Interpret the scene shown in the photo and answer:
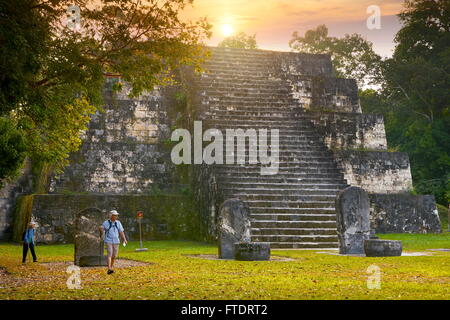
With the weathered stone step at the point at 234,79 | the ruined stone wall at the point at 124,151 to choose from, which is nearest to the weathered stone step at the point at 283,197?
the ruined stone wall at the point at 124,151

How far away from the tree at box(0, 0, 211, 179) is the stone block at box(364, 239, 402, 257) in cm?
579

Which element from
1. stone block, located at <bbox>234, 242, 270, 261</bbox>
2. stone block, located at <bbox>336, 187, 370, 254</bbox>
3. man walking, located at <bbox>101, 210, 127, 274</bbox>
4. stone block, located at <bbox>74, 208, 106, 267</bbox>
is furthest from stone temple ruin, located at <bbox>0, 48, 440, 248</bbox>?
man walking, located at <bbox>101, 210, 127, 274</bbox>

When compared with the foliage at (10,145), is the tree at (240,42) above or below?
above

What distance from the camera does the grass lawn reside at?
8180 millimetres

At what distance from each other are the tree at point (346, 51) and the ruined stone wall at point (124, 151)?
17473 mm

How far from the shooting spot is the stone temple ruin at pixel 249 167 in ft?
60.5

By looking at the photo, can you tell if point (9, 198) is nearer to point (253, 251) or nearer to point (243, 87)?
point (243, 87)

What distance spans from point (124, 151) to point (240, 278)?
42.1ft

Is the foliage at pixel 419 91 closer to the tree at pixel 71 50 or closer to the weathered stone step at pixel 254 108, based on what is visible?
the weathered stone step at pixel 254 108

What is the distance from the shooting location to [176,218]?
2094cm

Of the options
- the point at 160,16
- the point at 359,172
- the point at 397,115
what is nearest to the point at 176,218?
the point at 359,172

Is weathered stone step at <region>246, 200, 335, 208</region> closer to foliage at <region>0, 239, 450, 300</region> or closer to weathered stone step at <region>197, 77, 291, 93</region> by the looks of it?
foliage at <region>0, 239, 450, 300</region>
